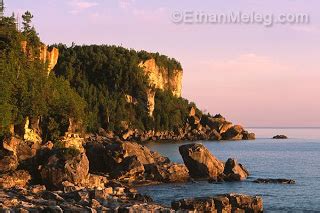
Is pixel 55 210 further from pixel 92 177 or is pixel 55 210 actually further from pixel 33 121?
pixel 33 121

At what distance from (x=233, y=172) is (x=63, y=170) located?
27.4 meters

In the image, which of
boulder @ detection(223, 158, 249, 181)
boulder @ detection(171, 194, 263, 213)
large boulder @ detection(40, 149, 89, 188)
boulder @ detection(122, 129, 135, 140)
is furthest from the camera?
boulder @ detection(122, 129, 135, 140)

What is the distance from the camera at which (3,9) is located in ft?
324

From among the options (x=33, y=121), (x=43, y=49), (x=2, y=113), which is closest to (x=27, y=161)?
(x=2, y=113)

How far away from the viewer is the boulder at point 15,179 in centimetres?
5387

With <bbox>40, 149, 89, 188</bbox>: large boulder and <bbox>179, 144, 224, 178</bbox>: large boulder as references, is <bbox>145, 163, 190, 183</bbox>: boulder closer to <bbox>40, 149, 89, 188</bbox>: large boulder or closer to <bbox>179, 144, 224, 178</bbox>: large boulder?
<bbox>179, 144, 224, 178</bbox>: large boulder

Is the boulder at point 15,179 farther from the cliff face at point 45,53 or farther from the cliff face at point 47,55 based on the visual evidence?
the cliff face at point 47,55

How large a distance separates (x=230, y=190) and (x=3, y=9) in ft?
190

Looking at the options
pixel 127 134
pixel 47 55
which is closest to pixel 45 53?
pixel 47 55

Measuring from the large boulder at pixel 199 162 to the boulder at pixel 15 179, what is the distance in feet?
80.4

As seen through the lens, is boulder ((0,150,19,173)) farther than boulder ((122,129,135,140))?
No

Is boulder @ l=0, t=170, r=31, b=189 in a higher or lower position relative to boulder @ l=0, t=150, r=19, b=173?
lower

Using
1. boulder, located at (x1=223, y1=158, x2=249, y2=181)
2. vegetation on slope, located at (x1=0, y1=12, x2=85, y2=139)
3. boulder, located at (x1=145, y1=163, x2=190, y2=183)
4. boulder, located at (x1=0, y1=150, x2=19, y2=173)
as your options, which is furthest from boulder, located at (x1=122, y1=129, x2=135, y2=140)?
boulder, located at (x1=0, y1=150, x2=19, y2=173)

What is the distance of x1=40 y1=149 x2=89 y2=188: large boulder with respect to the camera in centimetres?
5656
